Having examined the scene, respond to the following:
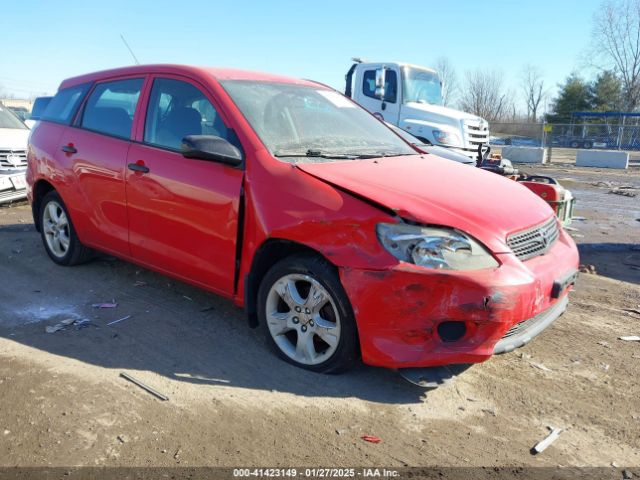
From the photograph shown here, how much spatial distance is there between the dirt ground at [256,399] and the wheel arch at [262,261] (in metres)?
0.33

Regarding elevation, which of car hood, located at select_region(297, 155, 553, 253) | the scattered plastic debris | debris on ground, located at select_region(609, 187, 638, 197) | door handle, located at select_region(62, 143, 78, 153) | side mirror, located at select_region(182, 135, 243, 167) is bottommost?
the scattered plastic debris

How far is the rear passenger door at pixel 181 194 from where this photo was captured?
378cm

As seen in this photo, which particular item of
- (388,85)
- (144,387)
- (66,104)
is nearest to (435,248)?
(144,387)

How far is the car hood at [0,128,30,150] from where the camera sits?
31.8 feet

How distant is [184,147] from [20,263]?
10.6 feet

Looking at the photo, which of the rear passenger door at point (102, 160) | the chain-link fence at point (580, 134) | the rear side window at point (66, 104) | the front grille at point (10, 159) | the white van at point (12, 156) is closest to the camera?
the rear passenger door at point (102, 160)

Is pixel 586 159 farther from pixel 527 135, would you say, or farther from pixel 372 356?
pixel 372 356

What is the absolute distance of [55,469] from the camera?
2557mm

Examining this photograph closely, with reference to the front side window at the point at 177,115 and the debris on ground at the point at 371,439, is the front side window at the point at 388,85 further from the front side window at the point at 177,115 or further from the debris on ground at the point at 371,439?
the debris on ground at the point at 371,439

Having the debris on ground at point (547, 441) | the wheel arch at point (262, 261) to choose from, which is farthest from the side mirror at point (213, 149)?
the debris on ground at point (547, 441)

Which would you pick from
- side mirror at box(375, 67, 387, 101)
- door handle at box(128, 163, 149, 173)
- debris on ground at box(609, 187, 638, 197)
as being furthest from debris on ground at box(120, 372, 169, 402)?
debris on ground at box(609, 187, 638, 197)

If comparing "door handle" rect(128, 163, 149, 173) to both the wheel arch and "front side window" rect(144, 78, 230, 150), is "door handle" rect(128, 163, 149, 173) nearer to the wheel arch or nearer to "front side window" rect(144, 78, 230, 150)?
"front side window" rect(144, 78, 230, 150)

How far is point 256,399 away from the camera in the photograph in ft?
10.6

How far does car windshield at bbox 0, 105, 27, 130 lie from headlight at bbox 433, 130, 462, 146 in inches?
330
